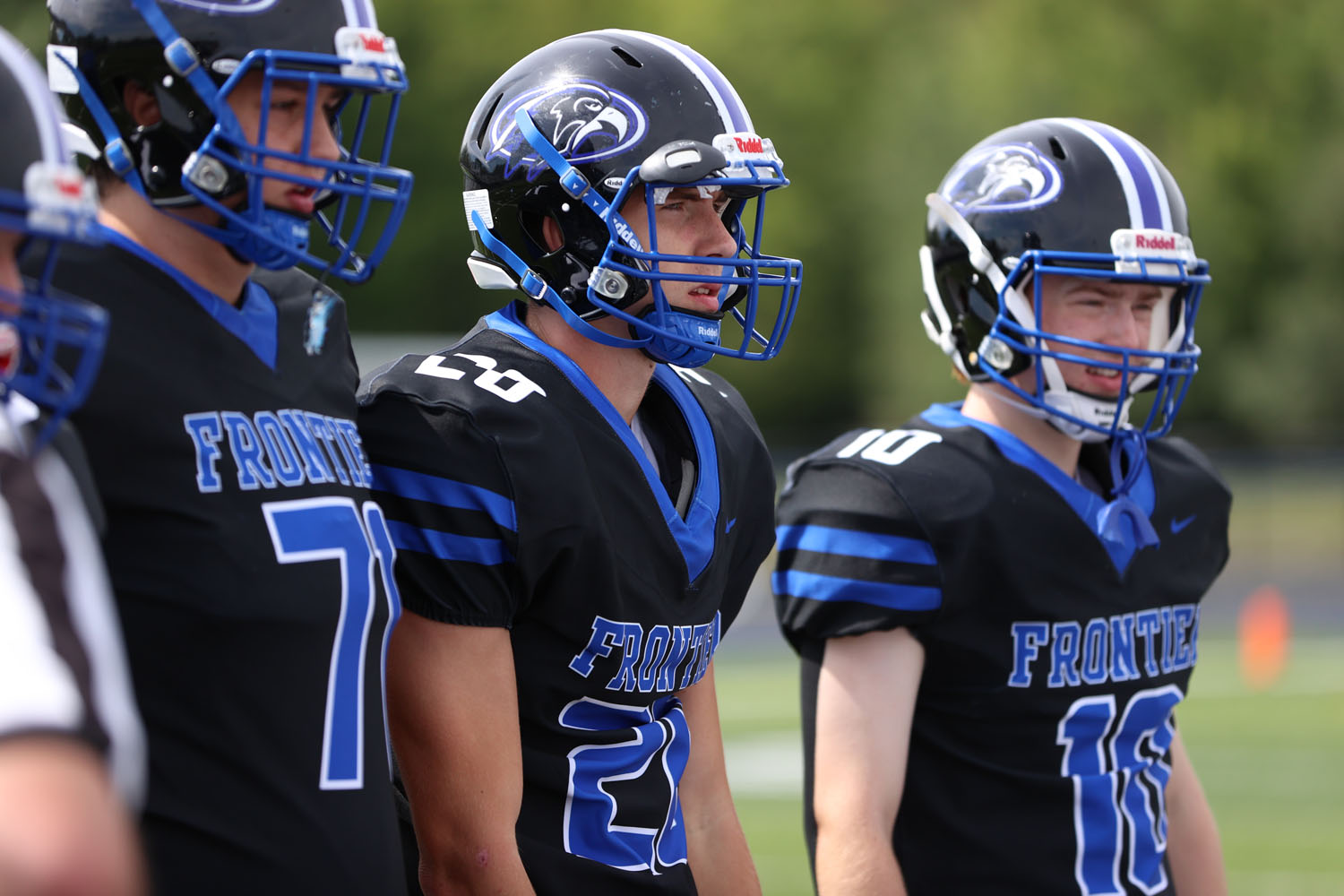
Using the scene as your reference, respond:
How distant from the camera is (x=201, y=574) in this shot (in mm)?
2012

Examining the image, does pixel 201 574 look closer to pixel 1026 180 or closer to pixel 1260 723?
pixel 1026 180

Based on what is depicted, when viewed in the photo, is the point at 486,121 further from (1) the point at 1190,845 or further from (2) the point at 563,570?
(1) the point at 1190,845

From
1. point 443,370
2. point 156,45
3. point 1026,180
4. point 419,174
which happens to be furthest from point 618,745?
point 419,174

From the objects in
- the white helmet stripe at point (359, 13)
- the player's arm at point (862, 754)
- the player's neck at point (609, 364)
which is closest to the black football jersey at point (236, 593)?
the white helmet stripe at point (359, 13)

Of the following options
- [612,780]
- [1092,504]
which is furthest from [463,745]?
[1092,504]

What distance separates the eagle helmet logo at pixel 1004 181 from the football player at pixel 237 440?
1.34 metres

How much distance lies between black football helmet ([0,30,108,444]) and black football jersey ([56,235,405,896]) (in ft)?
1.03

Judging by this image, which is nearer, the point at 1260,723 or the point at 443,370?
the point at 443,370

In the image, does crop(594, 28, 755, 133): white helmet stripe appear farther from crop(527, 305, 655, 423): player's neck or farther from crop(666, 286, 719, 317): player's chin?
crop(527, 305, 655, 423): player's neck

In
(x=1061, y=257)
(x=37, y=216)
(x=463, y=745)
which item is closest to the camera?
(x=37, y=216)

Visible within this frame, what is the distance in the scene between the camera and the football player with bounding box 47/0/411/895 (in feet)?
6.56

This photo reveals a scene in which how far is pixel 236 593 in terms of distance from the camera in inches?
79.7

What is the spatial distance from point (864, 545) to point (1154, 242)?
0.78m

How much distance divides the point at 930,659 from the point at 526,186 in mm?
1050
